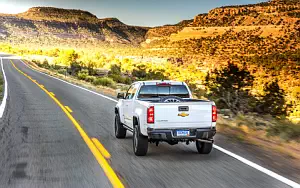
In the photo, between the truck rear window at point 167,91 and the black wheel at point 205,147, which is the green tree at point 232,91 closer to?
the truck rear window at point 167,91

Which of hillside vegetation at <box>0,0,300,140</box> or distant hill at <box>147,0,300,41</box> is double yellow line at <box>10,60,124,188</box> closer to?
hillside vegetation at <box>0,0,300,140</box>

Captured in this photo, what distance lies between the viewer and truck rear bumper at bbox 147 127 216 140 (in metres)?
8.22

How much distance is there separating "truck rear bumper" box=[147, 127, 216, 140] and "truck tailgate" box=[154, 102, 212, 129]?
0.08 m

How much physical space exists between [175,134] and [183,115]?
1.34 ft

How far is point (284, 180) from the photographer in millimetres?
6750

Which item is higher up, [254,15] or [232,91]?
[254,15]

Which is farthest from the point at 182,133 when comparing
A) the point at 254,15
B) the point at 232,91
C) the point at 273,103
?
the point at 254,15

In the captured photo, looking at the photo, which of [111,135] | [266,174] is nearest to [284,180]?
[266,174]

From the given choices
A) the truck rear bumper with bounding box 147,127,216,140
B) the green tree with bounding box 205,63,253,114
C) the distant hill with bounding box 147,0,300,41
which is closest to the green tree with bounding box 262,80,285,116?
the green tree with bounding box 205,63,253,114

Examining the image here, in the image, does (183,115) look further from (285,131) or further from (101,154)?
(285,131)

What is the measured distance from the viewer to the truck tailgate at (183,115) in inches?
324

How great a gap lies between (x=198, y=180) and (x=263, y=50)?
6403 cm

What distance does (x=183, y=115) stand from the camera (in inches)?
328

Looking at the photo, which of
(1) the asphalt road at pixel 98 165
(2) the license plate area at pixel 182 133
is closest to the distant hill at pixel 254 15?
(1) the asphalt road at pixel 98 165
